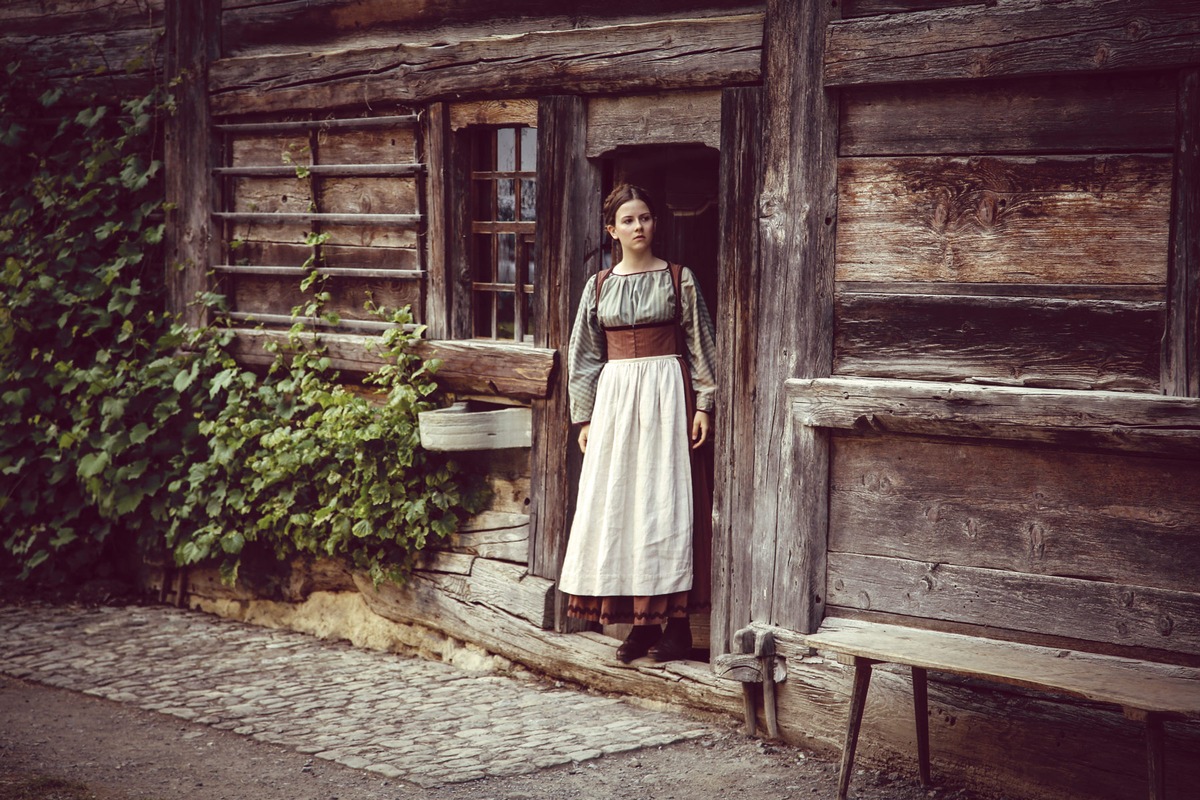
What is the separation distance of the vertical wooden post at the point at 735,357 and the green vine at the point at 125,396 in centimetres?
178

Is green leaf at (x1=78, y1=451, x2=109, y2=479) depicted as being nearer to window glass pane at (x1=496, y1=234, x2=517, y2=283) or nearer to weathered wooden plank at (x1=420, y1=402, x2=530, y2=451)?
weathered wooden plank at (x1=420, y1=402, x2=530, y2=451)

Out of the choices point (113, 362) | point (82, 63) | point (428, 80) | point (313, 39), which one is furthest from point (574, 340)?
point (82, 63)

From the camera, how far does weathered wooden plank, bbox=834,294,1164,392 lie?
4.39m

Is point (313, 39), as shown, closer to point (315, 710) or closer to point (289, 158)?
point (289, 158)

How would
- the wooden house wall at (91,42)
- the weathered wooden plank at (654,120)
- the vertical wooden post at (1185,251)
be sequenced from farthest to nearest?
the wooden house wall at (91,42) < the weathered wooden plank at (654,120) < the vertical wooden post at (1185,251)

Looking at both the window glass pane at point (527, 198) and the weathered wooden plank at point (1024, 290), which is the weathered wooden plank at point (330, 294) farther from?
the weathered wooden plank at point (1024, 290)

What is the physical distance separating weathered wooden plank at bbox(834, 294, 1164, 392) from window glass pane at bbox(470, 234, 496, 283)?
7.29 feet

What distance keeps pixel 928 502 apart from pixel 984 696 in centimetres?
69

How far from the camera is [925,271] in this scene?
15.8 ft

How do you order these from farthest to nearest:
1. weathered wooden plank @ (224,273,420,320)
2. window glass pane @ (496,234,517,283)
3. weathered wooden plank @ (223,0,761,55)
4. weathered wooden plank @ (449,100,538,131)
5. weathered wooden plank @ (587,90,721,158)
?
weathered wooden plank @ (224,273,420,320) < window glass pane @ (496,234,517,283) < weathered wooden plank @ (449,100,538,131) < weathered wooden plank @ (223,0,761,55) < weathered wooden plank @ (587,90,721,158)

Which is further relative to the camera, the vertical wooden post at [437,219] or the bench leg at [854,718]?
the vertical wooden post at [437,219]

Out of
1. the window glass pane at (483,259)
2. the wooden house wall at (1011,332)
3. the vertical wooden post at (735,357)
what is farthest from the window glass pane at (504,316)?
the wooden house wall at (1011,332)

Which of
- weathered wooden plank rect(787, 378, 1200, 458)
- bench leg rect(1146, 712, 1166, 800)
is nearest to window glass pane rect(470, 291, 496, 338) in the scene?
weathered wooden plank rect(787, 378, 1200, 458)

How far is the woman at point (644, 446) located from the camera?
566cm
